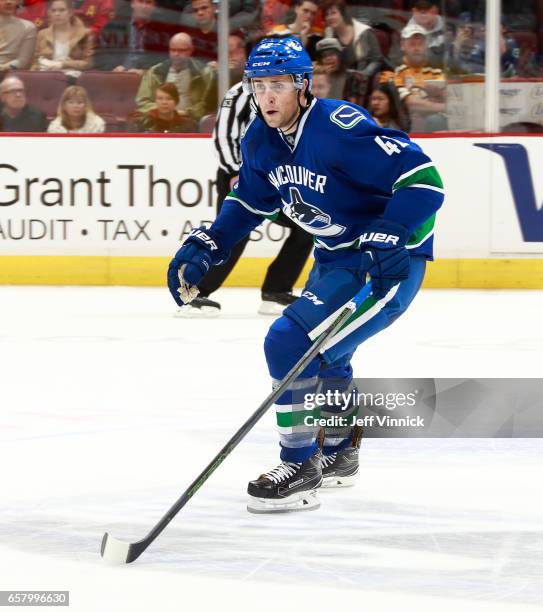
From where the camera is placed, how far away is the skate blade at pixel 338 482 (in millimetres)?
3266

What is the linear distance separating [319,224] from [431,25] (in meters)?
4.43

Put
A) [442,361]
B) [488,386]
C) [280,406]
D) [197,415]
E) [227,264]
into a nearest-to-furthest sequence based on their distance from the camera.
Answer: [280,406]
[197,415]
[488,386]
[442,361]
[227,264]

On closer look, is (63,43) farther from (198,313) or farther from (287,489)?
(287,489)

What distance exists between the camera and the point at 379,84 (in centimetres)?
741

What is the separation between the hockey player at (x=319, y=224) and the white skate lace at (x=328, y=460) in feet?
0.10

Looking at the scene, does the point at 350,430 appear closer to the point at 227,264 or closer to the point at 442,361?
the point at 442,361

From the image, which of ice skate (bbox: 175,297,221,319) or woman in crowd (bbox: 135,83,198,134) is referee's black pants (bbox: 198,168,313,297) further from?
woman in crowd (bbox: 135,83,198,134)

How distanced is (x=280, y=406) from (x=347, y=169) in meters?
0.54

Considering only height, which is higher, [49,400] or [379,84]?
[379,84]

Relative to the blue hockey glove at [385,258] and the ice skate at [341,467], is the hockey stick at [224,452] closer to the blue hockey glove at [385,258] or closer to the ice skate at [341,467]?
the blue hockey glove at [385,258]

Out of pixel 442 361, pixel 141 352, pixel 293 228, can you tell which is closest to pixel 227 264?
pixel 293 228

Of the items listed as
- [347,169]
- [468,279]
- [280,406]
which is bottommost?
[468,279]

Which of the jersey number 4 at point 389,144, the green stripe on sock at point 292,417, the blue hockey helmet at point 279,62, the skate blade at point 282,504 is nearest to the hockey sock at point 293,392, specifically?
the green stripe on sock at point 292,417

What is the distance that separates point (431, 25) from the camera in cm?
740
